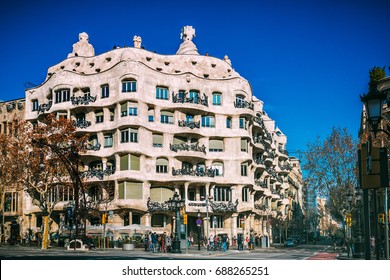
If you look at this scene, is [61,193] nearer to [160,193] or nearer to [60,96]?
[60,96]

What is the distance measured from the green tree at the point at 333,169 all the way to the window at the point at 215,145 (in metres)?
15.7

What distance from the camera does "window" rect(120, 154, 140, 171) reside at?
57219 mm

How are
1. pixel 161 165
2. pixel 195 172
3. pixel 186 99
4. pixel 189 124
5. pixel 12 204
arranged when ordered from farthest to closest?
pixel 186 99 < pixel 189 124 < pixel 195 172 < pixel 12 204 < pixel 161 165

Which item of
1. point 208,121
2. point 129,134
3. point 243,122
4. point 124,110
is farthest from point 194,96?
point 129,134

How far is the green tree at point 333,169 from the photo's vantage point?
1313 inches

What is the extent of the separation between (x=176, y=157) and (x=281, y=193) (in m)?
33.2

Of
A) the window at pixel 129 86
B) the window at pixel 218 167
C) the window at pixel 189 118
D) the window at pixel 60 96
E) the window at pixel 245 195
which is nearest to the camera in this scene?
the window at pixel 60 96

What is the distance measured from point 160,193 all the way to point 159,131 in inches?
259

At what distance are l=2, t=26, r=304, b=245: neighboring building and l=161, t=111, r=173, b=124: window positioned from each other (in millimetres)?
→ 113

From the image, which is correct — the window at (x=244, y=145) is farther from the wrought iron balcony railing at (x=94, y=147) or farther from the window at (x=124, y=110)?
the wrought iron balcony railing at (x=94, y=147)

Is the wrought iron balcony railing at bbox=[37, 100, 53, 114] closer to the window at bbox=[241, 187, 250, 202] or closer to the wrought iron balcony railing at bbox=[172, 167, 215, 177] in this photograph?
the wrought iron balcony railing at bbox=[172, 167, 215, 177]

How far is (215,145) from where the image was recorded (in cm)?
6278

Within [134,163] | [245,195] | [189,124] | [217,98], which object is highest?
[217,98]

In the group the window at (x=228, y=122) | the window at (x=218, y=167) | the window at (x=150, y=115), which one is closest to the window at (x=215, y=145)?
the window at (x=218, y=167)
